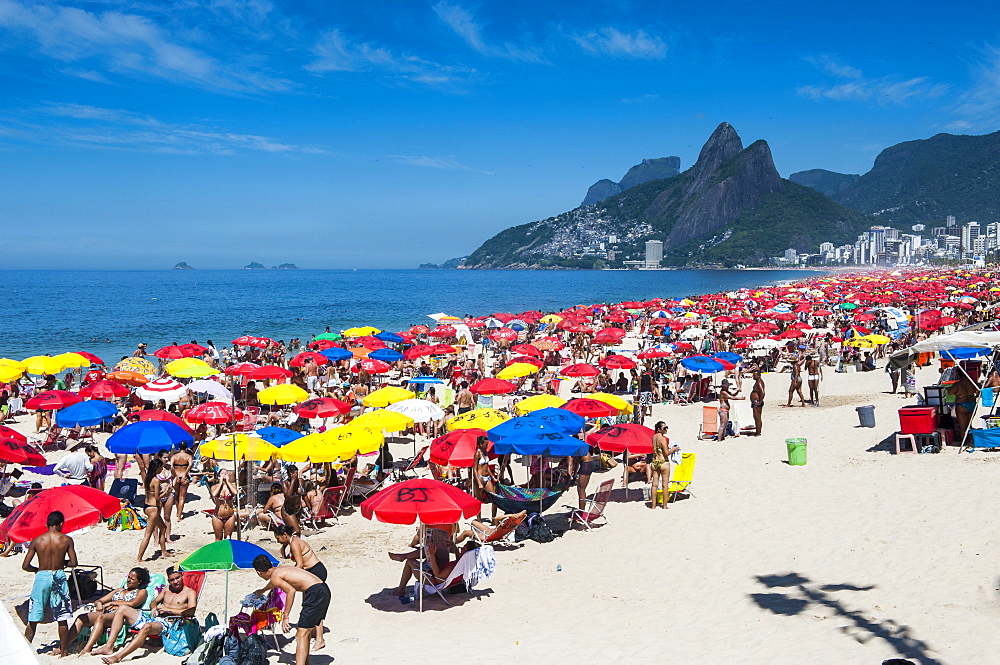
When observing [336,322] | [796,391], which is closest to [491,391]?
[796,391]

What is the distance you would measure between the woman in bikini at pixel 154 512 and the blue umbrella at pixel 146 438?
108 centimetres

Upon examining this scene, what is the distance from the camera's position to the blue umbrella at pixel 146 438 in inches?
389

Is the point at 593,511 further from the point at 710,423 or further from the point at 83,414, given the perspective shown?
the point at 83,414

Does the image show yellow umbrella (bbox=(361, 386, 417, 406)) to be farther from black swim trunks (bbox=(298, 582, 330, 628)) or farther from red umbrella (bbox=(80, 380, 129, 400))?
black swim trunks (bbox=(298, 582, 330, 628))

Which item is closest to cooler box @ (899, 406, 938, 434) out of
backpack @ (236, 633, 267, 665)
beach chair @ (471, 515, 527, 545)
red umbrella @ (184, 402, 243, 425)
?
beach chair @ (471, 515, 527, 545)

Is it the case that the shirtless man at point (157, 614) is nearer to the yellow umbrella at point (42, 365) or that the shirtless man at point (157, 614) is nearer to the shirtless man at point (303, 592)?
the shirtless man at point (303, 592)

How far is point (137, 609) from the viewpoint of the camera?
19.5 feet

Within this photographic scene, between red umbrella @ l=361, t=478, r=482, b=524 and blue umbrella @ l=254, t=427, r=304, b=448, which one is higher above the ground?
red umbrella @ l=361, t=478, r=482, b=524

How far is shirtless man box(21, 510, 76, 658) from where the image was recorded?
20.2ft

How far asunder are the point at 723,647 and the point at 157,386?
12480 millimetres

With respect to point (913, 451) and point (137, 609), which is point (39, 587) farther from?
point (913, 451)

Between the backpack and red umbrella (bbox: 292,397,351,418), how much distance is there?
730 cm

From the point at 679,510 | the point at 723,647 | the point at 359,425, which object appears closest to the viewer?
the point at 723,647

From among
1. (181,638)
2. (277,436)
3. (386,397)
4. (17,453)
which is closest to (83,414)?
(17,453)
